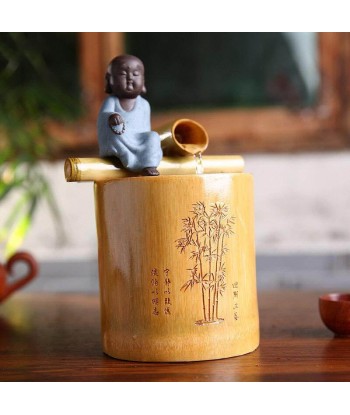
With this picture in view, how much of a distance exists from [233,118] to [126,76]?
3.93ft

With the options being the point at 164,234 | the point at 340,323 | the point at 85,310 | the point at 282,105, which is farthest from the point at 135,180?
the point at 282,105

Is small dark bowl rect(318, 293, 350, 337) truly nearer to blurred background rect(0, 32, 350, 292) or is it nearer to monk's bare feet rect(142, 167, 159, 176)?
monk's bare feet rect(142, 167, 159, 176)

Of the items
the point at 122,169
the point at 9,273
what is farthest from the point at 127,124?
the point at 9,273

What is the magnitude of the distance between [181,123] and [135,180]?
0.44 ft

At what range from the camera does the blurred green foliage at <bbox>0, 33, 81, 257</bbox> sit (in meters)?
2.04

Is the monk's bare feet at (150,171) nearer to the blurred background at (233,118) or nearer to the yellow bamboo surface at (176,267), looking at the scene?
the yellow bamboo surface at (176,267)

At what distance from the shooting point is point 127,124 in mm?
895

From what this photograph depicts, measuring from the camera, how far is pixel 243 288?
88 cm

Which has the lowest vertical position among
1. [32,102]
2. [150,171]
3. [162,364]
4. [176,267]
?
[162,364]

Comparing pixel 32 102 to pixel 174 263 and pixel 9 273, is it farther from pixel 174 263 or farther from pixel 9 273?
pixel 174 263

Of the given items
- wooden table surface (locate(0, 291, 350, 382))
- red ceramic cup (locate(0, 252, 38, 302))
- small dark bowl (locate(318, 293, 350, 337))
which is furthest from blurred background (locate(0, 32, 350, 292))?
small dark bowl (locate(318, 293, 350, 337))

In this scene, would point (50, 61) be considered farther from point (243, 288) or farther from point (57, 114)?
point (243, 288)

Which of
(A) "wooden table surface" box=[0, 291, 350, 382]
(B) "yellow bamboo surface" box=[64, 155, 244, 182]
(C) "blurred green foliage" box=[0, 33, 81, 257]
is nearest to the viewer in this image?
(A) "wooden table surface" box=[0, 291, 350, 382]

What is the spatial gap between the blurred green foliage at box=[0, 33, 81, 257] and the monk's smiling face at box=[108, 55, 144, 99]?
1.18 m
